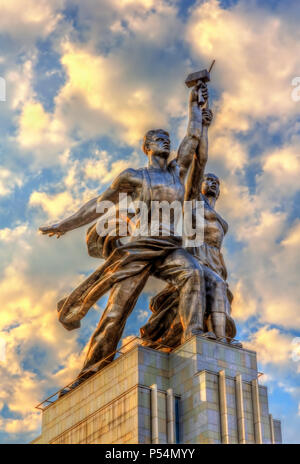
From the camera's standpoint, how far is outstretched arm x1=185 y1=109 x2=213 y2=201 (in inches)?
1181

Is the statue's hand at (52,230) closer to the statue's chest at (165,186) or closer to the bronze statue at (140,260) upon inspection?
the bronze statue at (140,260)

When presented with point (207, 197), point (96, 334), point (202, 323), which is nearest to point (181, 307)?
point (202, 323)

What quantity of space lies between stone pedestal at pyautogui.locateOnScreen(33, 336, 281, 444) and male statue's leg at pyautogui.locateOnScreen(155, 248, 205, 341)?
90 centimetres

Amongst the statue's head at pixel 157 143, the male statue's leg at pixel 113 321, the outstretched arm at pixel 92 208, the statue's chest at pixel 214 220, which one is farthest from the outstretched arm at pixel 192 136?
the male statue's leg at pixel 113 321

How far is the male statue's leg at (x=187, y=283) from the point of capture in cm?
2681

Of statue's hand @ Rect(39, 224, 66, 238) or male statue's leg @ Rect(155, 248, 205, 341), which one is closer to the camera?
male statue's leg @ Rect(155, 248, 205, 341)

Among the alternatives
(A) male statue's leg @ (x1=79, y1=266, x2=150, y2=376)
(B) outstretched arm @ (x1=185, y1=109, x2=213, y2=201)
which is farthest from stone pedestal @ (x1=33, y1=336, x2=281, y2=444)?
(B) outstretched arm @ (x1=185, y1=109, x2=213, y2=201)

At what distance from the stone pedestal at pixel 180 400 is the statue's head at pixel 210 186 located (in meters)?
6.15

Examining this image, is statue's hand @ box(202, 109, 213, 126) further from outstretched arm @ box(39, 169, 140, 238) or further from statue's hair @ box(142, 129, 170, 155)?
outstretched arm @ box(39, 169, 140, 238)

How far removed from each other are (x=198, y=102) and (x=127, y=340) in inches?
285

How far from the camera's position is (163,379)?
1025 inches

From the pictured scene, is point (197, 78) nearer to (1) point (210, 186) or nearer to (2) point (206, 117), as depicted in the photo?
(2) point (206, 117)

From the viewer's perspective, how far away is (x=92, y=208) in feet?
98.2

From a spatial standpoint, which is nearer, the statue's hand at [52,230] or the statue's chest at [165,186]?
the statue's chest at [165,186]
